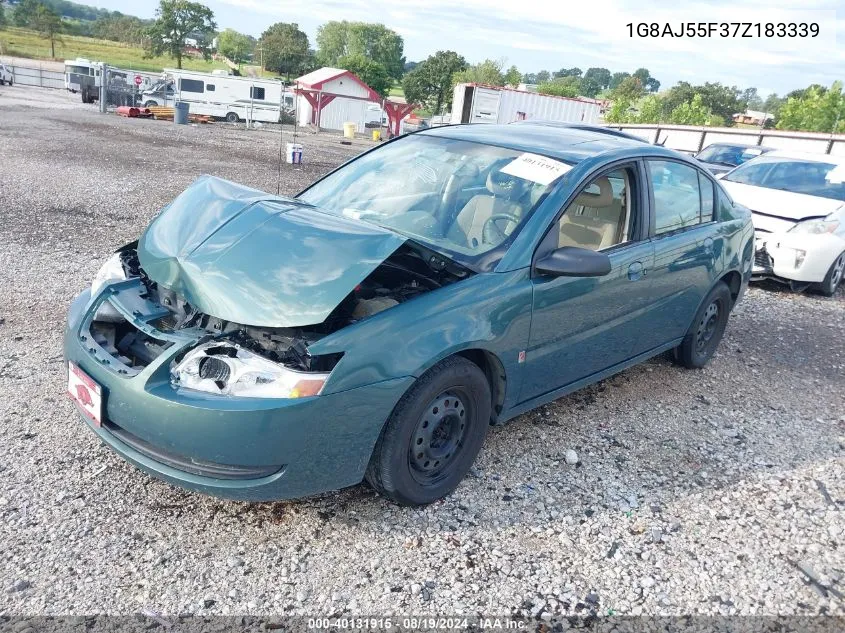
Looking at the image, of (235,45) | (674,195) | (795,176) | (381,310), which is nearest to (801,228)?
(795,176)

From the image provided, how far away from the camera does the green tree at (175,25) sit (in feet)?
214

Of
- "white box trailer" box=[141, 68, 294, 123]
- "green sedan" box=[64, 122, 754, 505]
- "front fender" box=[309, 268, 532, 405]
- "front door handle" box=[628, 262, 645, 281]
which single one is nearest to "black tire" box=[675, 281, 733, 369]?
"green sedan" box=[64, 122, 754, 505]

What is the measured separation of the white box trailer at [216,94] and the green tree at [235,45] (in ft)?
218

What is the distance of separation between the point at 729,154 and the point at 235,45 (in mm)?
112946

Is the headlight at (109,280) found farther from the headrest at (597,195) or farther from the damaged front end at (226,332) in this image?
the headrest at (597,195)

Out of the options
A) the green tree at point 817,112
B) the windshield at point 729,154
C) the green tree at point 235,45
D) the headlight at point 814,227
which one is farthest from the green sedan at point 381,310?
the green tree at point 235,45

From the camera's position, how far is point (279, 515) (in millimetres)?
2896

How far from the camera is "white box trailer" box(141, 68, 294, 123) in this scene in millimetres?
31688

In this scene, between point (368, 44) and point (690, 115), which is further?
point (368, 44)

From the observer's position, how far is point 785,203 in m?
7.75

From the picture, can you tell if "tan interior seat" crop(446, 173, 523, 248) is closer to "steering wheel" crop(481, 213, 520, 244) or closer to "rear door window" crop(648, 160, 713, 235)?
"steering wheel" crop(481, 213, 520, 244)

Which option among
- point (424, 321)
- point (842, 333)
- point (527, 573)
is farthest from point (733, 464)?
point (842, 333)

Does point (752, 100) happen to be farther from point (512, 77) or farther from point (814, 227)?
point (814, 227)

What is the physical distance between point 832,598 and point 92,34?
119m
